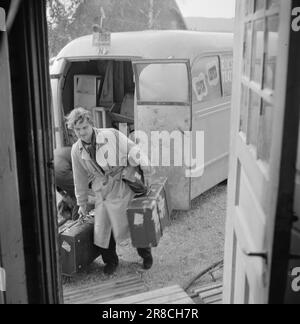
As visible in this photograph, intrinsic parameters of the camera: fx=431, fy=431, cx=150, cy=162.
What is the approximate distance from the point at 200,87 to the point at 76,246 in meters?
2.97

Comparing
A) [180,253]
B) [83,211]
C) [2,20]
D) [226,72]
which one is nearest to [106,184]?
[83,211]

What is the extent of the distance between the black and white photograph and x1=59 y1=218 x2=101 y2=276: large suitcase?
0.02 meters

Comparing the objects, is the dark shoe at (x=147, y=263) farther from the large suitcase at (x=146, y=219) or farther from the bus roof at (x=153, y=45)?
the bus roof at (x=153, y=45)

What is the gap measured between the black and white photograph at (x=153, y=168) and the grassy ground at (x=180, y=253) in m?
0.02

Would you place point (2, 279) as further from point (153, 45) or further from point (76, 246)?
point (153, 45)

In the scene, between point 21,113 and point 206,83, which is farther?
point 206,83

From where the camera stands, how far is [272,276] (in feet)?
5.20

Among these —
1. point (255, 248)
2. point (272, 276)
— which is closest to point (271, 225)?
point (272, 276)

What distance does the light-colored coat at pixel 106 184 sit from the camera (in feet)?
14.5

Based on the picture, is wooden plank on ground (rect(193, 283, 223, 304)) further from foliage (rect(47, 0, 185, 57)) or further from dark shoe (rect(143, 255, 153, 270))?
foliage (rect(47, 0, 185, 57))

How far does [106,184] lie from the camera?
4570 mm

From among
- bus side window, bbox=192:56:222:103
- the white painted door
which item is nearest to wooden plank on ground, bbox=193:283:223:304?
the white painted door
